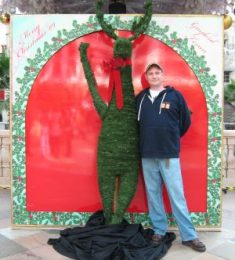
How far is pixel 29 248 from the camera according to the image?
3.50 meters

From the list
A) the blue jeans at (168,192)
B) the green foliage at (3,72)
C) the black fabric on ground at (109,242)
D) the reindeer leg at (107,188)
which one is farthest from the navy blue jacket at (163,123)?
the green foliage at (3,72)

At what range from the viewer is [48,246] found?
356 centimetres

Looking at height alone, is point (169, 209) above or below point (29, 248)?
above

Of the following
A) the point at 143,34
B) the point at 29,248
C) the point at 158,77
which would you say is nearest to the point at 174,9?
the point at 143,34

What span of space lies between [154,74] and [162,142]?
2.09ft

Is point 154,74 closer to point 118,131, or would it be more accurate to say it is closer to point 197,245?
point 118,131

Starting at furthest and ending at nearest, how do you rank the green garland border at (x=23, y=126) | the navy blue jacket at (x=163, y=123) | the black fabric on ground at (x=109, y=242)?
1. the green garland border at (x=23, y=126)
2. the navy blue jacket at (x=163, y=123)
3. the black fabric on ground at (x=109, y=242)

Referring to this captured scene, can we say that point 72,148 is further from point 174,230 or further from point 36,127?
point 174,230

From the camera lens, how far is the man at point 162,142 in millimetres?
3428

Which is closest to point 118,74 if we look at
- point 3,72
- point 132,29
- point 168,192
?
point 132,29

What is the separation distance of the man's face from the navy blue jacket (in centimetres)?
10

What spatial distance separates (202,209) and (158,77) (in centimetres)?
148

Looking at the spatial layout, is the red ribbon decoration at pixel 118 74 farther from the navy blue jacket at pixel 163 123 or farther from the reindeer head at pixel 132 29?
the navy blue jacket at pixel 163 123

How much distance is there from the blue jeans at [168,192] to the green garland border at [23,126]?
1.01 feet
